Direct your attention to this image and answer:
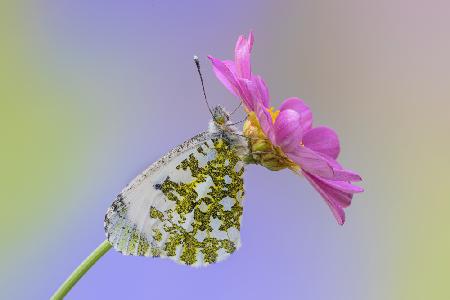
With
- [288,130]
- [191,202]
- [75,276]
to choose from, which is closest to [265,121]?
[288,130]

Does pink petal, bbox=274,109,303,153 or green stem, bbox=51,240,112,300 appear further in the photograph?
pink petal, bbox=274,109,303,153

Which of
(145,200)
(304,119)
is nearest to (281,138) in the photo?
(304,119)

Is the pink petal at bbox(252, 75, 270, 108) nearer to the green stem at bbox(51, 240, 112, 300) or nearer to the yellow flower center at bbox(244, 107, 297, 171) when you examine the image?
the yellow flower center at bbox(244, 107, 297, 171)

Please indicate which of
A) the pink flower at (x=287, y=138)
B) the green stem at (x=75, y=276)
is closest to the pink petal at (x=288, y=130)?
the pink flower at (x=287, y=138)

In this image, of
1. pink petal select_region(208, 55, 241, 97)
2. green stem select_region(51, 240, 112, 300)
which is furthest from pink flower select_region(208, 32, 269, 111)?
green stem select_region(51, 240, 112, 300)

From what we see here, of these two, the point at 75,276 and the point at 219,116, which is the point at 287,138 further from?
the point at 75,276

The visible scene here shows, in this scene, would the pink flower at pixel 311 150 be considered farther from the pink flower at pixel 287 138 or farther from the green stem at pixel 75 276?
the green stem at pixel 75 276

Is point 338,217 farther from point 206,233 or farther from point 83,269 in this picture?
point 83,269
